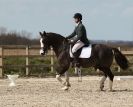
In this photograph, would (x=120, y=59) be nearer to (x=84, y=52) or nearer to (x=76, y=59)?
(x=84, y=52)

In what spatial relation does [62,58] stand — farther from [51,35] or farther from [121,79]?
[121,79]

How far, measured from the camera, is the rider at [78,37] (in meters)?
16.4

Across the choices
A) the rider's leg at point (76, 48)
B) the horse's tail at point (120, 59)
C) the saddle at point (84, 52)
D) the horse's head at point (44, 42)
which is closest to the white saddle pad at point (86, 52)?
the saddle at point (84, 52)

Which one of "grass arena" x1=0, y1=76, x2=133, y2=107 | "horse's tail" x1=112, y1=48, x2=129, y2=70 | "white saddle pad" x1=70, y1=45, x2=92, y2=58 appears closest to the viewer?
"grass arena" x1=0, y1=76, x2=133, y2=107

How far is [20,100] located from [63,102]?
118 cm

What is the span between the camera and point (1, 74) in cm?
2438

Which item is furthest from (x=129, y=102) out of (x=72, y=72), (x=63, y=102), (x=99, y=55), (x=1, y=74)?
(x=72, y=72)

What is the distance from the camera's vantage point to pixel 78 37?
53.9 feet

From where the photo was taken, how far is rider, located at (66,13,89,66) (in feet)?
53.7

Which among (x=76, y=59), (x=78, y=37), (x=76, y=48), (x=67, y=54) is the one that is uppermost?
(x=78, y=37)

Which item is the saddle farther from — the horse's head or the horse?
the horse's head

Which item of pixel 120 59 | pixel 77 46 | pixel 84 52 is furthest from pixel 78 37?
pixel 120 59

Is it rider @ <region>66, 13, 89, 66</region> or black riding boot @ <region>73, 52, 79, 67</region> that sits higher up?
rider @ <region>66, 13, 89, 66</region>

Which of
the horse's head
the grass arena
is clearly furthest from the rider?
the grass arena
